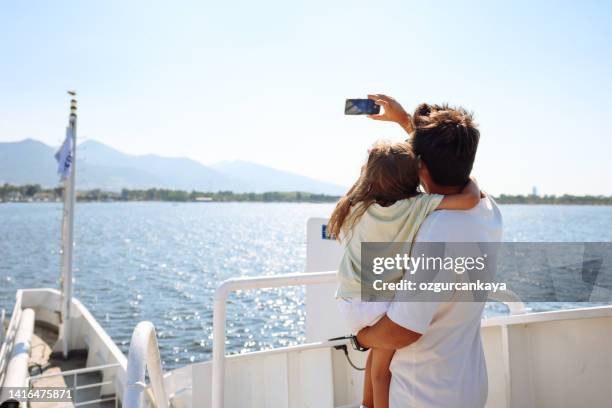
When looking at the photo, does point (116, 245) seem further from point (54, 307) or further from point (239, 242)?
point (54, 307)

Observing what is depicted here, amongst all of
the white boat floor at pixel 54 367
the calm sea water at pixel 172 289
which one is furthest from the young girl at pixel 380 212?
the white boat floor at pixel 54 367

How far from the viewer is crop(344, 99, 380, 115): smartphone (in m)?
2.10

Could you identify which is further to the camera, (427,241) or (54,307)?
(54,307)

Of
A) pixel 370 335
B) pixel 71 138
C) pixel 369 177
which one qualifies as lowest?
pixel 370 335

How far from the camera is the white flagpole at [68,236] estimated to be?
8.16 meters

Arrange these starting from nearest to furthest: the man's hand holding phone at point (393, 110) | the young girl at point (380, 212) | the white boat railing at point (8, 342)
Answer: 1. the young girl at point (380, 212)
2. the man's hand holding phone at point (393, 110)
3. the white boat railing at point (8, 342)

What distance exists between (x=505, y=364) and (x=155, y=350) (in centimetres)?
185

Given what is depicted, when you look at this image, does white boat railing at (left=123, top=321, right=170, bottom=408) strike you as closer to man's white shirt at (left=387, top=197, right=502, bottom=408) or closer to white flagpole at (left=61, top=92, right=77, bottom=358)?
man's white shirt at (left=387, top=197, right=502, bottom=408)

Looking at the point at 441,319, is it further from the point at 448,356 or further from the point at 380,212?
the point at 380,212

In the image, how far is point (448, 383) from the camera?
4.84 ft

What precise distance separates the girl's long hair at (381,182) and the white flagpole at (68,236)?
25.7ft

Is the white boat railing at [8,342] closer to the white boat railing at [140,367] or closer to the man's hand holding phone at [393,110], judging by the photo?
the white boat railing at [140,367]

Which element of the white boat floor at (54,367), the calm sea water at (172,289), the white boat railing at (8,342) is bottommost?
the calm sea water at (172,289)

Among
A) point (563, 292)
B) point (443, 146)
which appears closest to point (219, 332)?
point (443, 146)
